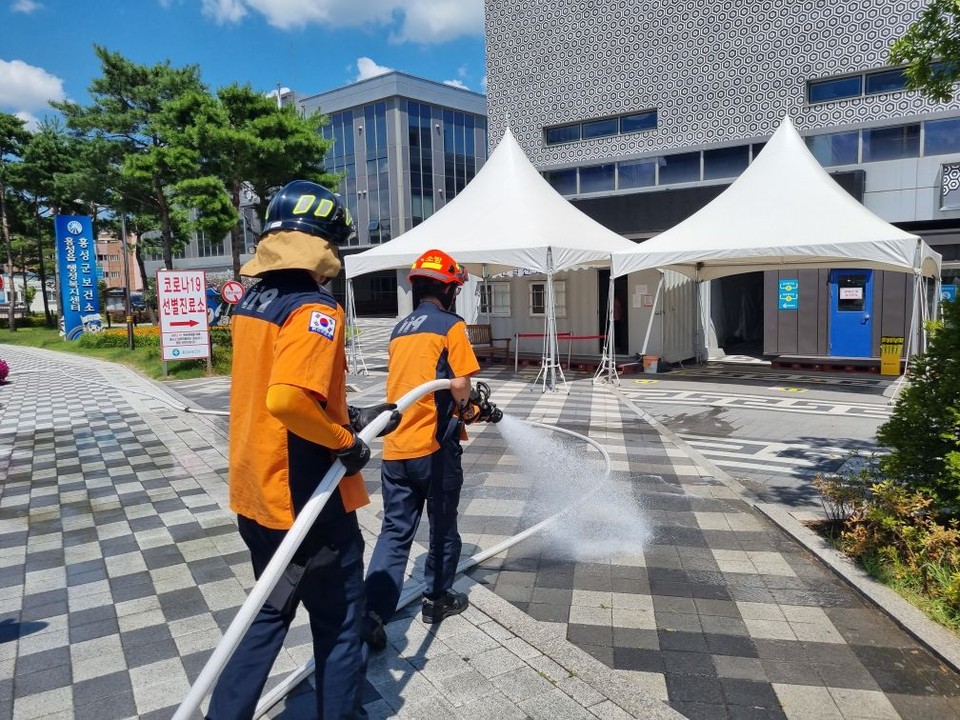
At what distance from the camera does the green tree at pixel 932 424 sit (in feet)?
12.6

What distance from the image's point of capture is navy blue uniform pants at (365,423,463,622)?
3.14 metres

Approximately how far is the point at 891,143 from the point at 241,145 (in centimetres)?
1665

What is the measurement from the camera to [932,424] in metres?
4.02

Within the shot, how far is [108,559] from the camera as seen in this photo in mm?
4457

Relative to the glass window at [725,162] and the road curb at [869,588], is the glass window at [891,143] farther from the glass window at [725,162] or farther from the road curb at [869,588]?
the road curb at [869,588]

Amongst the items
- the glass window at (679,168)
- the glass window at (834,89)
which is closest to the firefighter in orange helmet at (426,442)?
the glass window at (679,168)

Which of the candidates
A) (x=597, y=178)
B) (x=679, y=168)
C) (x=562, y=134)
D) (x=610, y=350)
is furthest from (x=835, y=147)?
(x=610, y=350)

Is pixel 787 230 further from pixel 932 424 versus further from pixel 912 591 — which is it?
pixel 912 591

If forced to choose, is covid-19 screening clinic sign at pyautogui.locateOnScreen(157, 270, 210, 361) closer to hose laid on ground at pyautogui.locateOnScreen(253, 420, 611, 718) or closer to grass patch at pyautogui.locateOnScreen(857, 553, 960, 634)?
hose laid on ground at pyautogui.locateOnScreen(253, 420, 611, 718)

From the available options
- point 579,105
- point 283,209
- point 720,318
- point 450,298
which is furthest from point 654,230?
point 283,209

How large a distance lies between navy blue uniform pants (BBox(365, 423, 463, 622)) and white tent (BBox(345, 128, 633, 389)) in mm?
8099

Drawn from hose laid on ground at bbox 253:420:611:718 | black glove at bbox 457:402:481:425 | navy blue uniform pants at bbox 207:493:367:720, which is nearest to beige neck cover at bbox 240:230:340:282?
navy blue uniform pants at bbox 207:493:367:720

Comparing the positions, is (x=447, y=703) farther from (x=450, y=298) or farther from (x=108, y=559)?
(x=108, y=559)

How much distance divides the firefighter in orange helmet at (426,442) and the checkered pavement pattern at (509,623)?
12.3 inches
